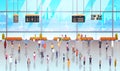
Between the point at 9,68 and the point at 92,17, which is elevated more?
the point at 92,17

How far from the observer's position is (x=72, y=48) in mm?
16875

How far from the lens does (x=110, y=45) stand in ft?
55.3

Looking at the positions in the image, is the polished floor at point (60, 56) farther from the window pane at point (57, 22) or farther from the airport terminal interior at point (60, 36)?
the window pane at point (57, 22)

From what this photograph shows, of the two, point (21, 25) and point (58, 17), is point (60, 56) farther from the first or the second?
point (21, 25)

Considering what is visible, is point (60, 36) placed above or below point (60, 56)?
above

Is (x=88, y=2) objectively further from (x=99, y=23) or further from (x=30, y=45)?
(x=30, y=45)

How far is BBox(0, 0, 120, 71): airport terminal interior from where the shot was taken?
16812mm

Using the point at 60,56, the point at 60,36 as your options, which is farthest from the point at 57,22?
the point at 60,56

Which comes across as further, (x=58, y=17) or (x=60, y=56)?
(x=58, y=17)

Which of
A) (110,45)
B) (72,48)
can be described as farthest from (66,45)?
(110,45)

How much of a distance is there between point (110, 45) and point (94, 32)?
584mm

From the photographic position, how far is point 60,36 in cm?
1702

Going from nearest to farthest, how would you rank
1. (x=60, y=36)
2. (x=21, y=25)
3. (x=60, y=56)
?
(x=60, y=56) < (x=60, y=36) < (x=21, y=25)

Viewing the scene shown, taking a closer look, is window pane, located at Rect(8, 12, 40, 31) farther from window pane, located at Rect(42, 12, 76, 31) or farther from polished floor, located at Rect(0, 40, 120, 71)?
polished floor, located at Rect(0, 40, 120, 71)
